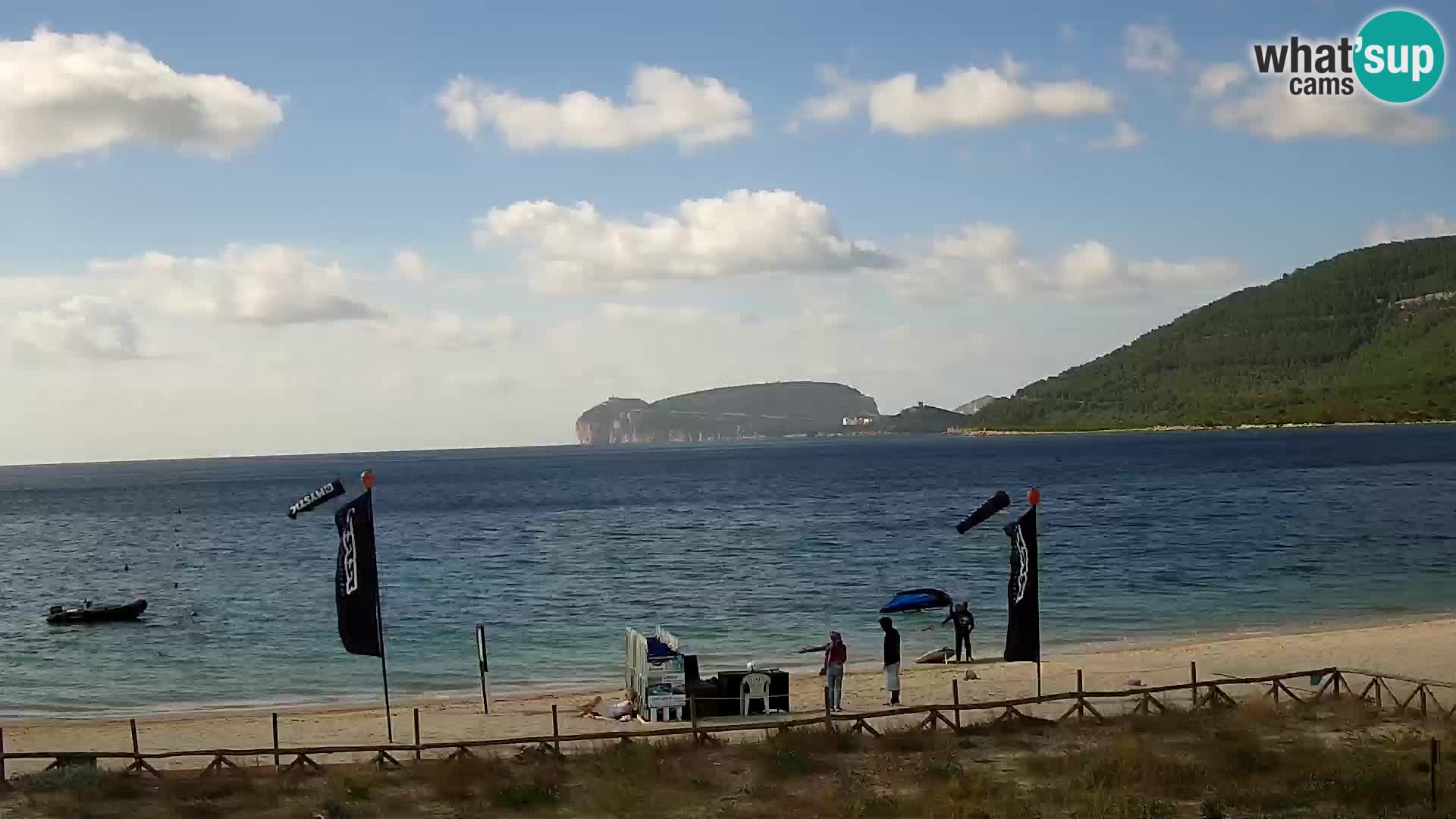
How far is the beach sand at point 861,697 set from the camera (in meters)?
25.8

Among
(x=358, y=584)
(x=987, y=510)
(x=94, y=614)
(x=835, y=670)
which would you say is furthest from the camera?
(x=94, y=614)

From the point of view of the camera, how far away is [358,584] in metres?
21.3

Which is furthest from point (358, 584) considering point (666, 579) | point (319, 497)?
point (666, 579)

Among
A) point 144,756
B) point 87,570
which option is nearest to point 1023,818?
point 144,756

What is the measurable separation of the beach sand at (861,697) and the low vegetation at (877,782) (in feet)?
10.5

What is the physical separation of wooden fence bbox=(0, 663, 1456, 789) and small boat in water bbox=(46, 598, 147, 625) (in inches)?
1172

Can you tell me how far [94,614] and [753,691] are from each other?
35.4m

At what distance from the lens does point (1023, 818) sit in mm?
16109

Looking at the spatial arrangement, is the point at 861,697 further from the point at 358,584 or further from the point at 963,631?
the point at 358,584

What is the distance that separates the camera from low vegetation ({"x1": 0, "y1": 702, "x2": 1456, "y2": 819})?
17.0 m

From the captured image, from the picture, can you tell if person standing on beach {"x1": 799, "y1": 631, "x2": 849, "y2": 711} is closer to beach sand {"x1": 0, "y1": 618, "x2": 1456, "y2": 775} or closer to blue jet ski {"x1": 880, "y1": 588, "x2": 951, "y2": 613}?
beach sand {"x1": 0, "y1": 618, "x2": 1456, "y2": 775}

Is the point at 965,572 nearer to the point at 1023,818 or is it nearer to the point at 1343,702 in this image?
the point at 1343,702

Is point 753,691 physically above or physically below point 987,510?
below

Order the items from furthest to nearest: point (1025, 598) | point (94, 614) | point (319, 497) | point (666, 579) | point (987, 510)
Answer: point (666, 579) < point (94, 614) < point (1025, 598) < point (987, 510) < point (319, 497)
